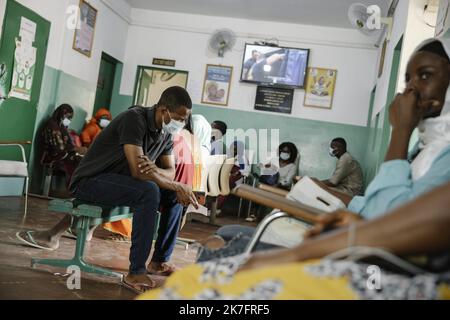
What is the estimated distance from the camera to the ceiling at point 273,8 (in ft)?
25.5

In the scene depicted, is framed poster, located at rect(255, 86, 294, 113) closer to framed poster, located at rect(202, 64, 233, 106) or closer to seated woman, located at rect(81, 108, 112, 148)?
framed poster, located at rect(202, 64, 233, 106)

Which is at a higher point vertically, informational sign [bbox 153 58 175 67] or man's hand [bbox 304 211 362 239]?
informational sign [bbox 153 58 175 67]

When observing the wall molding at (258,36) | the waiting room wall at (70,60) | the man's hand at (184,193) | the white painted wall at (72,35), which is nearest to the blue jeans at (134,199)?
the man's hand at (184,193)

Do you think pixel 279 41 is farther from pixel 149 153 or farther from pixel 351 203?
pixel 351 203

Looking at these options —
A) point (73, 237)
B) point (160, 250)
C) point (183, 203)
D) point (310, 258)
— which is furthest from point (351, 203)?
point (73, 237)

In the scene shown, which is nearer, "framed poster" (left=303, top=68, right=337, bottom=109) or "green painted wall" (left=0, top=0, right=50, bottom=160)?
→ "green painted wall" (left=0, top=0, right=50, bottom=160)

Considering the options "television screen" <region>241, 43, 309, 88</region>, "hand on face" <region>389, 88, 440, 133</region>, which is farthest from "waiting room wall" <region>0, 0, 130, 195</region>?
"hand on face" <region>389, 88, 440, 133</region>

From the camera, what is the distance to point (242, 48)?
9.09m

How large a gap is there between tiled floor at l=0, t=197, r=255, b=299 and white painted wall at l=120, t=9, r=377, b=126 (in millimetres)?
4757

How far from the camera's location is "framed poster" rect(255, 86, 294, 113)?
891cm

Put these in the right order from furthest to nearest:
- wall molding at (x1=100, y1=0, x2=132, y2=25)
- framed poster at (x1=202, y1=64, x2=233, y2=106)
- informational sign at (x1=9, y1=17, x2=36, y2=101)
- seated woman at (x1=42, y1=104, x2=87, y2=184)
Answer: framed poster at (x1=202, y1=64, x2=233, y2=106) < wall molding at (x1=100, y1=0, x2=132, y2=25) < seated woman at (x1=42, y1=104, x2=87, y2=184) < informational sign at (x1=9, y1=17, x2=36, y2=101)

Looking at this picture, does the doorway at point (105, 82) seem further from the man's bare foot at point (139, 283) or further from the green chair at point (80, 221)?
the man's bare foot at point (139, 283)
